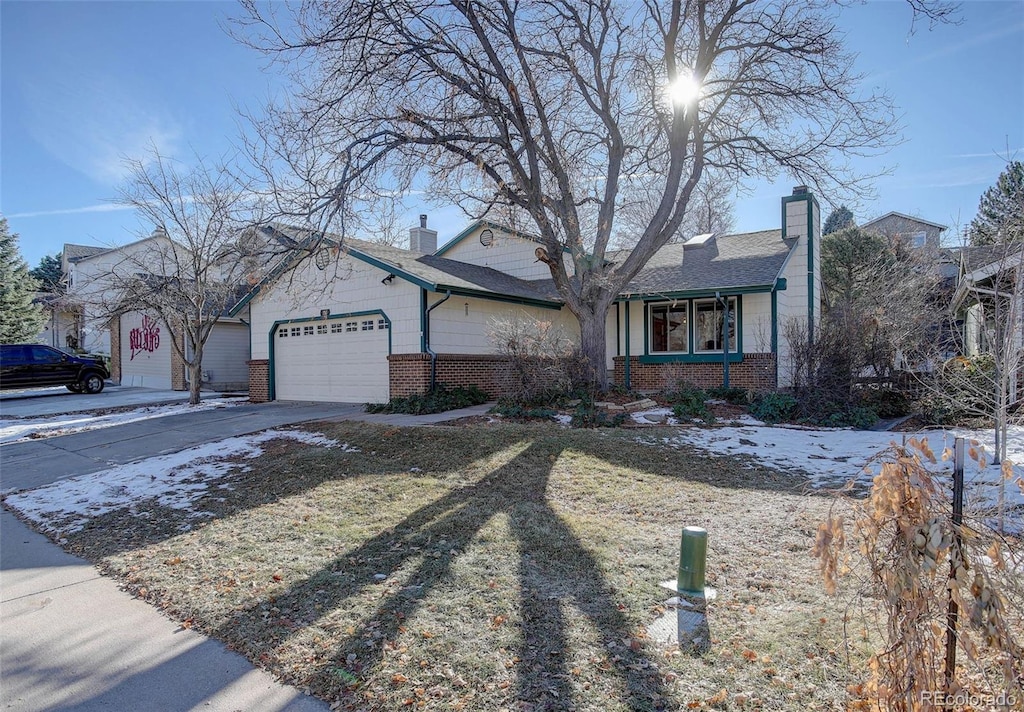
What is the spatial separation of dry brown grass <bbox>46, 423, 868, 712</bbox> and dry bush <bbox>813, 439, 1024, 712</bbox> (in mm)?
513

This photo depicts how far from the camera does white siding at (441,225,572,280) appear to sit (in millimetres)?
18797

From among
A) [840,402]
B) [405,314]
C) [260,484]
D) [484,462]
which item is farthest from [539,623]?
[405,314]

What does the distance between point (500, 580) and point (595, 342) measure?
30.4ft

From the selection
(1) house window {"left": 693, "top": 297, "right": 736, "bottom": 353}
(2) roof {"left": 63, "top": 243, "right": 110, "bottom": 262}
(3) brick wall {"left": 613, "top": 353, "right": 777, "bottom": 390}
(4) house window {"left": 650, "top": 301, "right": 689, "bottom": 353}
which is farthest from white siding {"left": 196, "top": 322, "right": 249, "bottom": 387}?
(2) roof {"left": 63, "top": 243, "right": 110, "bottom": 262}

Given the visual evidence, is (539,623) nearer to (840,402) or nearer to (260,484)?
(260,484)

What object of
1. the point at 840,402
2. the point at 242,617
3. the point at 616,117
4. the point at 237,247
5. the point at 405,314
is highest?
the point at 616,117

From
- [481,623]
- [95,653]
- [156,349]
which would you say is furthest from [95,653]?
[156,349]

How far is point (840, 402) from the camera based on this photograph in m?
11.5

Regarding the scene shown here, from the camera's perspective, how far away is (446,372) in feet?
45.9

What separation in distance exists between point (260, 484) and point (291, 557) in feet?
9.60

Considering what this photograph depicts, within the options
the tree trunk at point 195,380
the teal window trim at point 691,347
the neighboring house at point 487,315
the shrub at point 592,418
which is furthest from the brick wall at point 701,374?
the tree trunk at point 195,380

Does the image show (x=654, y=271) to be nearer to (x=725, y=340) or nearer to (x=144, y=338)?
(x=725, y=340)

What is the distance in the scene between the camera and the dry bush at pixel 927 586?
2.05m

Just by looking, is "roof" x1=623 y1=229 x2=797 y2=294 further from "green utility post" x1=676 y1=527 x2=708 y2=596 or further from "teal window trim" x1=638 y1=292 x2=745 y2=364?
"green utility post" x1=676 y1=527 x2=708 y2=596
